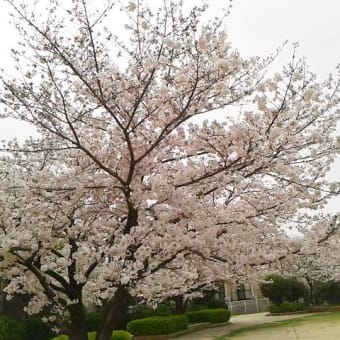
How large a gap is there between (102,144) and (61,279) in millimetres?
1870

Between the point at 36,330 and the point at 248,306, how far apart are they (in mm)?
18634

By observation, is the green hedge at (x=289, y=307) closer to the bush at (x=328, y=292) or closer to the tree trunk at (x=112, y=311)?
the bush at (x=328, y=292)

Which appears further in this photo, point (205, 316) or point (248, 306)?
point (248, 306)

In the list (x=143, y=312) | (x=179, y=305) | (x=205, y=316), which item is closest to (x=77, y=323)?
(x=143, y=312)

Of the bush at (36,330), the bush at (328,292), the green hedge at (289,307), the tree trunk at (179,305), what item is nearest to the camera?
the bush at (36,330)

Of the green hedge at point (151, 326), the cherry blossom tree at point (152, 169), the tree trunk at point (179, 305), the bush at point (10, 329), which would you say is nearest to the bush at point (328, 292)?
the tree trunk at point (179, 305)

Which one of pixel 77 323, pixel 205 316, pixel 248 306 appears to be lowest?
pixel 77 323

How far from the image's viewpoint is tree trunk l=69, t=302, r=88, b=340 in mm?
5961

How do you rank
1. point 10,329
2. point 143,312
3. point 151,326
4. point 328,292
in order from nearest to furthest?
point 10,329 < point 151,326 < point 143,312 < point 328,292

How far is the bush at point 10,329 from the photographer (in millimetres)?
12079

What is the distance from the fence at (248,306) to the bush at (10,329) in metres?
17.9

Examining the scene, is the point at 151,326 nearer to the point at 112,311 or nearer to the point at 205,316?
the point at 205,316

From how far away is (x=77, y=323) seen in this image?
6.05 m

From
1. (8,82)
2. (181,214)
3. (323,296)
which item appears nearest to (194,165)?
(181,214)
